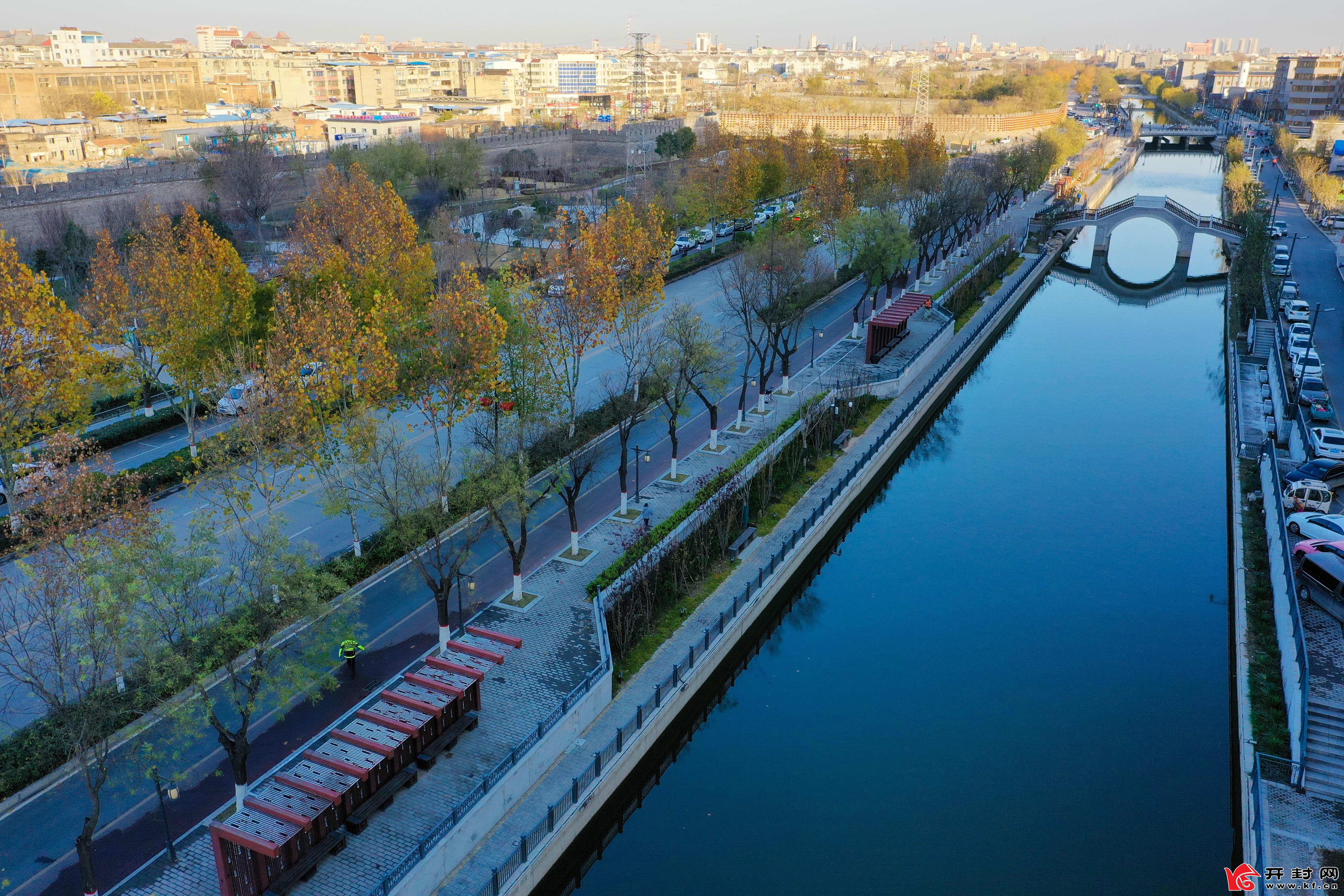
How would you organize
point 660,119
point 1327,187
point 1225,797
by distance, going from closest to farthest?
point 1225,797
point 1327,187
point 660,119

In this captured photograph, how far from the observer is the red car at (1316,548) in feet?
73.3

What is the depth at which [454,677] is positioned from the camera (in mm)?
17281

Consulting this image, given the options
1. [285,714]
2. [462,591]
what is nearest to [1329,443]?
[462,591]

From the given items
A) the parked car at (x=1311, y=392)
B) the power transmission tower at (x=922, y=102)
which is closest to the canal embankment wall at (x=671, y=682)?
the parked car at (x=1311, y=392)

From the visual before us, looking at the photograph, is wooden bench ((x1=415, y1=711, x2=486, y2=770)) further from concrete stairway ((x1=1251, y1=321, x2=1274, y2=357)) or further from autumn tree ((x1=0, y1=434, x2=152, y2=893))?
concrete stairway ((x1=1251, y1=321, x2=1274, y2=357))

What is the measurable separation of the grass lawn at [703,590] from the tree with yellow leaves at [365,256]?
37.7ft

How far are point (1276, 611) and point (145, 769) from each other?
23405mm

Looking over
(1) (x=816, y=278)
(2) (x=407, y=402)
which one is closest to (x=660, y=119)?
(1) (x=816, y=278)

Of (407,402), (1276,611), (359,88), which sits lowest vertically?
(1276,611)

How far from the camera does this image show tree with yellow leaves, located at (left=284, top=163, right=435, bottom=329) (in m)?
30.3

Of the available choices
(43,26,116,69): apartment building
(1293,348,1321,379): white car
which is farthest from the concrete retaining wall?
(43,26,116,69): apartment building

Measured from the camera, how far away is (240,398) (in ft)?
105

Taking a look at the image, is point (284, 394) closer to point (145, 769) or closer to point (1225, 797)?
point (145, 769)

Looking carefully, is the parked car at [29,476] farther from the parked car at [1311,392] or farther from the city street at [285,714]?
the parked car at [1311,392]
